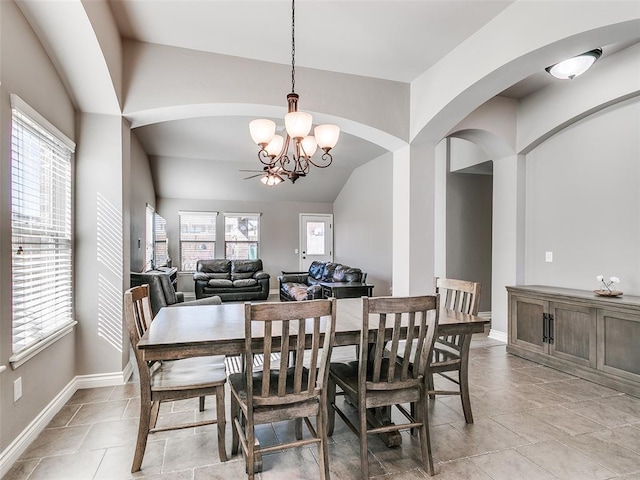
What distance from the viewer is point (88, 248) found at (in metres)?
3.26

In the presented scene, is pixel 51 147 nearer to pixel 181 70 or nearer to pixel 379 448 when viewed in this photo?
pixel 181 70

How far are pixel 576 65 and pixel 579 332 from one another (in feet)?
8.12

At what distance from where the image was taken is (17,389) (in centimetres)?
222

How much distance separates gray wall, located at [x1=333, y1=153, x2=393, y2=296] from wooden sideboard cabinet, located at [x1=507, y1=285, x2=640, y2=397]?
10.2 feet

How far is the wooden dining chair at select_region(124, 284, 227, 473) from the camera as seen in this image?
6.59 feet

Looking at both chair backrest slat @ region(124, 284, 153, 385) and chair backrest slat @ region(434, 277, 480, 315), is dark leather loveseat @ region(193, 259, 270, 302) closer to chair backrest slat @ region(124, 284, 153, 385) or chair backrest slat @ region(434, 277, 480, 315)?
chair backrest slat @ region(124, 284, 153, 385)

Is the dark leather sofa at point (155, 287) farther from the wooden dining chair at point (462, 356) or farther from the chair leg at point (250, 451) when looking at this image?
the wooden dining chair at point (462, 356)

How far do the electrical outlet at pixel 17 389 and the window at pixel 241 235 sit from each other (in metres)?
7.10

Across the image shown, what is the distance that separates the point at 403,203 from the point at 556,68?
6.28ft

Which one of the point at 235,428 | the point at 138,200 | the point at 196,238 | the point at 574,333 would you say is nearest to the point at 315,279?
the point at 196,238

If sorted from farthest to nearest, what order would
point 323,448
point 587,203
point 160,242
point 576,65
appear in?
point 160,242 → point 587,203 → point 576,65 → point 323,448

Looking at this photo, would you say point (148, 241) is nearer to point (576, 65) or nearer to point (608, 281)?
point (576, 65)

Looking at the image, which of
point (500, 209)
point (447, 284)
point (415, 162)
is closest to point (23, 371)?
point (447, 284)

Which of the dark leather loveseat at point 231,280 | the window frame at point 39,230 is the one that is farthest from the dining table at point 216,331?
the dark leather loveseat at point 231,280
